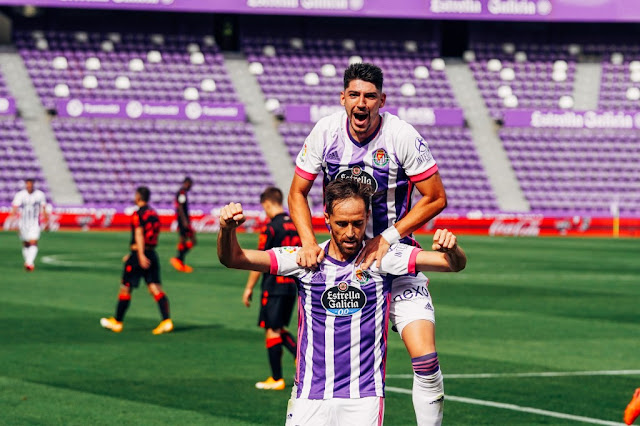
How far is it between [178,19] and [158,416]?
4182 cm

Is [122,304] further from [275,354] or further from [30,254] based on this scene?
[30,254]

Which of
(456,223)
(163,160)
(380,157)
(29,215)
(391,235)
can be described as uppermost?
(380,157)

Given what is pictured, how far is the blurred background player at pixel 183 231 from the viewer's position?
23.6 meters

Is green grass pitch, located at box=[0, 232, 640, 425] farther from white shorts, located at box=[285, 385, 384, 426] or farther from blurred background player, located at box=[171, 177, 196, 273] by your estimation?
white shorts, located at box=[285, 385, 384, 426]

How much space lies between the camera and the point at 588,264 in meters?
27.6

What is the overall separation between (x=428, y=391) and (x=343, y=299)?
144 cm

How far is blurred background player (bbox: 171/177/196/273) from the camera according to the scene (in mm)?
23628

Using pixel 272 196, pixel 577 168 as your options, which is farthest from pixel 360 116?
pixel 577 168

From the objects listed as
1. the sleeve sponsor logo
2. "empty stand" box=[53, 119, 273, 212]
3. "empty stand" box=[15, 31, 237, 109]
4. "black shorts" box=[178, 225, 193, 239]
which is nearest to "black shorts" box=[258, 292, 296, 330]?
the sleeve sponsor logo

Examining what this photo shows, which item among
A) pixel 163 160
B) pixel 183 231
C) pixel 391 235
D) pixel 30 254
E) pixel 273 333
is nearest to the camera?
→ pixel 391 235

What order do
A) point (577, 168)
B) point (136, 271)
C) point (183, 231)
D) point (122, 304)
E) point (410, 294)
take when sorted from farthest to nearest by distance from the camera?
point (577, 168) → point (183, 231) → point (136, 271) → point (122, 304) → point (410, 294)

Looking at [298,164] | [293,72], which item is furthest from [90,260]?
[293,72]

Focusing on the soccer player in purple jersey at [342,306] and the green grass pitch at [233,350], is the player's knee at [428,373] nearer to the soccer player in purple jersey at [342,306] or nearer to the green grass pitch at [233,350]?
the soccer player in purple jersey at [342,306]

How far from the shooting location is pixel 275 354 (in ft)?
34.4
